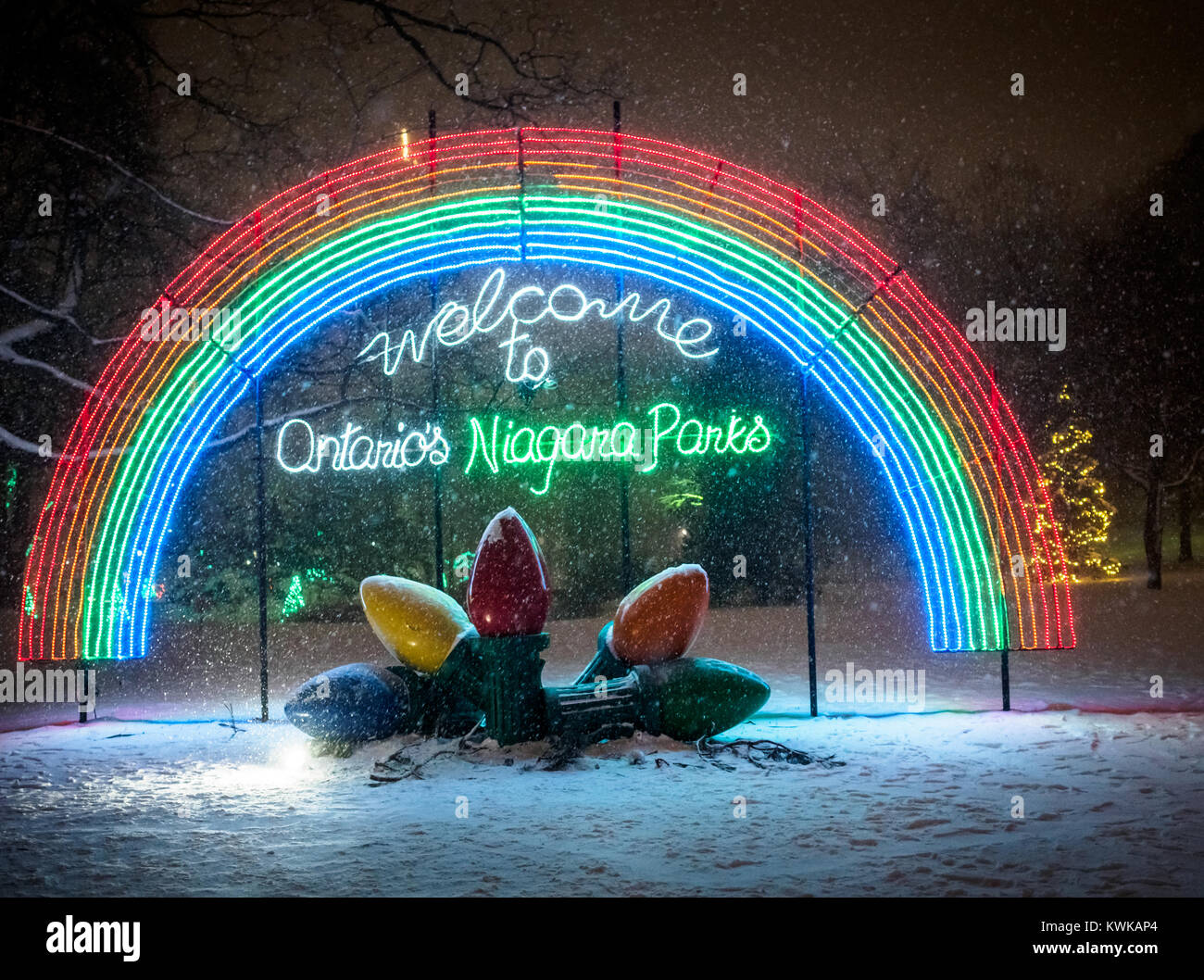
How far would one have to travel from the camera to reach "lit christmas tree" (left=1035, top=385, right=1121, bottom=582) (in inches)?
904

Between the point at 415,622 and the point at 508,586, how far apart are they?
1.07m

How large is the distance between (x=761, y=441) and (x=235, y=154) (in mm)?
9546

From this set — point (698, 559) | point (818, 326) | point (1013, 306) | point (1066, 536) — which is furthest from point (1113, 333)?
point (818, 326)

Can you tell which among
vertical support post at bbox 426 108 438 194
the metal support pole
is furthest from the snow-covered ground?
vertical support post at bbox 426 108 438 194

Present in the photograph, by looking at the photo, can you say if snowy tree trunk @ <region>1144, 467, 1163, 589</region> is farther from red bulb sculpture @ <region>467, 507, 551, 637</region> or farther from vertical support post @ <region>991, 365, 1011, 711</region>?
red bulb sculpture @ <region>467, 507, 551, 637</region>

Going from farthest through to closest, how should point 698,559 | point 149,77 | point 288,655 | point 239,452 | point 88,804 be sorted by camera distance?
point 698,559 < point 239,452 < point 288,655 < point 149,77 < point 88,804

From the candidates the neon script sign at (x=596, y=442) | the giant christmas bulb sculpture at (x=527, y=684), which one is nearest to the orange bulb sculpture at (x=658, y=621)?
the giant christmas bulb sculpture at (x=527, y=684)

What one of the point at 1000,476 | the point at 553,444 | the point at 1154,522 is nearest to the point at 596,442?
the point at 553,444

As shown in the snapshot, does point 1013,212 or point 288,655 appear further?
point 1013,212

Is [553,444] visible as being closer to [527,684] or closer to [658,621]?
[658,621]

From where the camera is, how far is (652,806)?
6.36 metres

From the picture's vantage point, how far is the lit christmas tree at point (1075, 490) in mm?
22953

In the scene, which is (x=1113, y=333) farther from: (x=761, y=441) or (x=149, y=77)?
(x=149, y=77)

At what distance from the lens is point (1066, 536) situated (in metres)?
24.9
